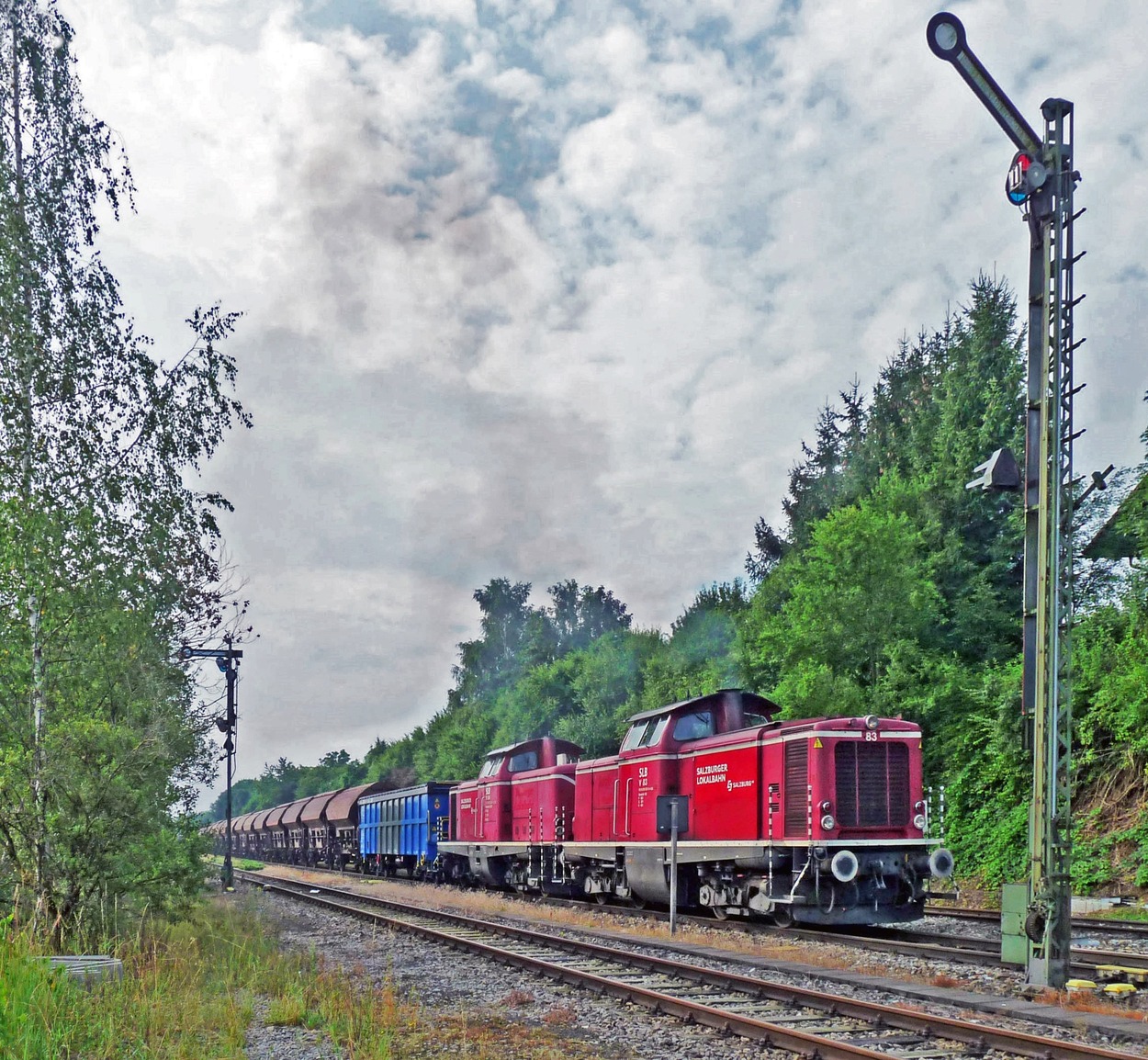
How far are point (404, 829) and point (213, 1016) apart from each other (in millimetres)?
30923

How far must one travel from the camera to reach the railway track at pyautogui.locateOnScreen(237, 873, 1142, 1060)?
28.8 ft

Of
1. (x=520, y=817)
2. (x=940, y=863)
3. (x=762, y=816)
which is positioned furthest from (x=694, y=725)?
(x=520, y=817)

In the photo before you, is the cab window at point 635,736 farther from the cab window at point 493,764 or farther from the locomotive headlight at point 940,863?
the cab window at point 493,764

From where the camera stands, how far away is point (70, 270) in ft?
47.5

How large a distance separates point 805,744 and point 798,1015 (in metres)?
7.29

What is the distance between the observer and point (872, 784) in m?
17.5

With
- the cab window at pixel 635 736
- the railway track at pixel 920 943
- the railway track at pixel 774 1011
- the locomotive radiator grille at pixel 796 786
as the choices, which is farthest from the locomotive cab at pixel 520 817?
the railway track at pixel 774 1011

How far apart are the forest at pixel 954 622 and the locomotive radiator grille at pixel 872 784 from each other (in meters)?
7.43

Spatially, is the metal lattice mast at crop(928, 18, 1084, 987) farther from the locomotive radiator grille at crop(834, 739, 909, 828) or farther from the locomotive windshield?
the locomotive windshield

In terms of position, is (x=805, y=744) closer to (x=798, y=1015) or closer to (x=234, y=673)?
(x=798, y=1015)

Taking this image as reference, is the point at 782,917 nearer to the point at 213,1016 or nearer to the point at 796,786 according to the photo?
the point at 796,786

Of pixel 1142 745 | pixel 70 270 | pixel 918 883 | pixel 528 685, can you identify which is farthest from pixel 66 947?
pixel 528 685

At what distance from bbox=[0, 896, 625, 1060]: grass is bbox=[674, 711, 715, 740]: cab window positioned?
8.57 m

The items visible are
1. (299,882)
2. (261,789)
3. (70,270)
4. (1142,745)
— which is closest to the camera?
(70,270)
